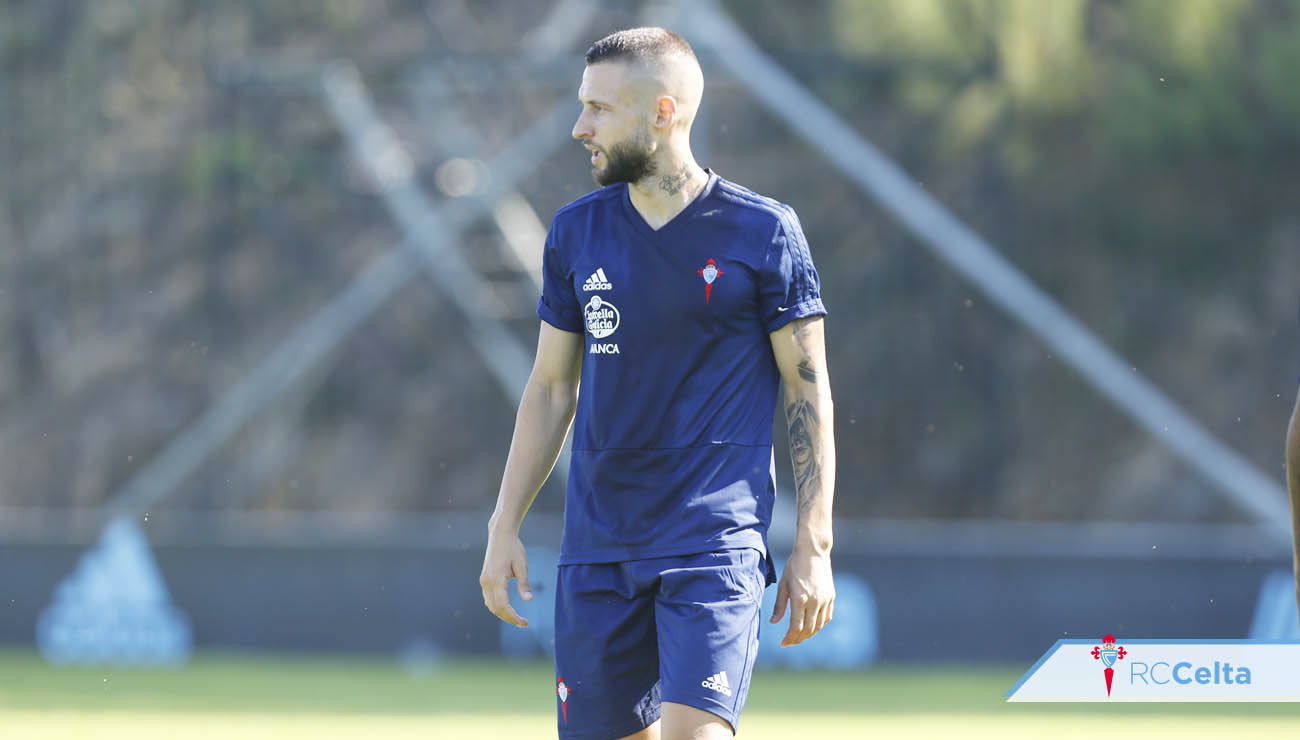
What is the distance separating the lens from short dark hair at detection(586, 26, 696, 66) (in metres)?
3.86

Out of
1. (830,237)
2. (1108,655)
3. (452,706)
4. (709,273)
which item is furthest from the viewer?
(830,237)

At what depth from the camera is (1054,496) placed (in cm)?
1364

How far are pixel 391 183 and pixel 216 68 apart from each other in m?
1.79

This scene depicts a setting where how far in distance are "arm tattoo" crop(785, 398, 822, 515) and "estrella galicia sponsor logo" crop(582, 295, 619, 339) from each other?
42 cm

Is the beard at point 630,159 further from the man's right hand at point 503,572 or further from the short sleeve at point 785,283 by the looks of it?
the man's right hand at point 503,572

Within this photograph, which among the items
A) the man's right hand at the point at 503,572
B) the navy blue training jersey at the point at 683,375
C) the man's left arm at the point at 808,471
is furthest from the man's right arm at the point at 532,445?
the man's left arm at the point at 808,471

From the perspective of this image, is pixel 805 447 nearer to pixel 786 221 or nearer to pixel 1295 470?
pixel 786 221

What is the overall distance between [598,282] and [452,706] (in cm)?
556

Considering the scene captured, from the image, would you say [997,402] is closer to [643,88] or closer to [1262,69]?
[1262,69]

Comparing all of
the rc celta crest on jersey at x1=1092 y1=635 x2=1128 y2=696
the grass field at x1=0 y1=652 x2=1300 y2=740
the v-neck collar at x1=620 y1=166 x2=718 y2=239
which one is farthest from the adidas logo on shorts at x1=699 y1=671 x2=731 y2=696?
the grass field at x1=0 y1=652 x2=1300 y2=740

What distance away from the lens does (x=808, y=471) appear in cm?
391

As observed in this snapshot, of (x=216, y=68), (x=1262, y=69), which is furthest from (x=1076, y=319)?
(x=216, y=68)

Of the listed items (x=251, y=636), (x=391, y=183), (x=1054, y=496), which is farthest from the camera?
(x=391, y=183)
